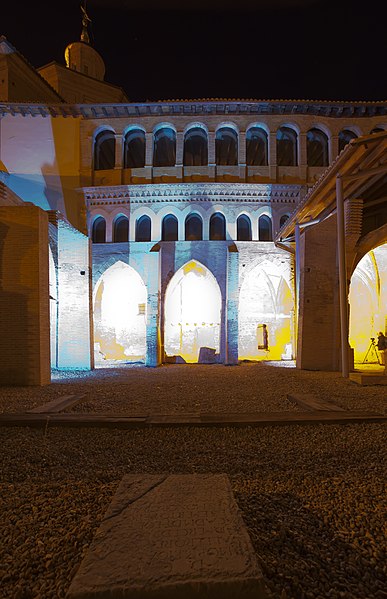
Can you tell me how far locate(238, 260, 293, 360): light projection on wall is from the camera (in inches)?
750

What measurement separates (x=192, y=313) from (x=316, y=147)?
12690 mm

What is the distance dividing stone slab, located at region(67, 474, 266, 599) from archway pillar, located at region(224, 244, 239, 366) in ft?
48.9

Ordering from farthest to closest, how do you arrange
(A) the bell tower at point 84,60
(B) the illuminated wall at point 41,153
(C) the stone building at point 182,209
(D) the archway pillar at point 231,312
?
1. (A) the bell tower at point 84,60
2. (B) the illuminated wall at point 41,153
3. (C) the stone building at point 182,209
4. (D) the archway pillar at point 231,312

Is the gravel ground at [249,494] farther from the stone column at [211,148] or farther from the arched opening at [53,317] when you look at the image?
the stone column at [211,148]

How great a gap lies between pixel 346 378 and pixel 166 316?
11.1 m

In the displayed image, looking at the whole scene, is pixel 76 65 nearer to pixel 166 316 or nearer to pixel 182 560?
pixel 166 316

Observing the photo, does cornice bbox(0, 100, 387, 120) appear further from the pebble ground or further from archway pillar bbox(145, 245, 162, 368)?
the pebble ground

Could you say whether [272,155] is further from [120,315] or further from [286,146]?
[120,315]

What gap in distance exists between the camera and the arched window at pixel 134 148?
2078 centimetres

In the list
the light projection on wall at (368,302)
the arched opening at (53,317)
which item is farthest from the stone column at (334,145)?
the arched opening at (53,317)

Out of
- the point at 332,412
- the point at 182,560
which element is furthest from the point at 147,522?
the point at 332,412

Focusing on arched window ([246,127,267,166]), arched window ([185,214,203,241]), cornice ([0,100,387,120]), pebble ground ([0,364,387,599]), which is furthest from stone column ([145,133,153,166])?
pebble ground ([0,364,387,599])

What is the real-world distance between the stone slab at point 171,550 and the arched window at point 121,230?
18116mm

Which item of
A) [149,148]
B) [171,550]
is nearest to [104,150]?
[149,148]
